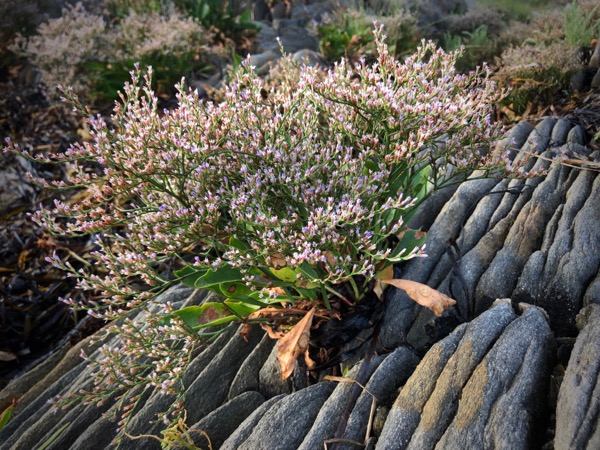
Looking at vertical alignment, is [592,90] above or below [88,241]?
above

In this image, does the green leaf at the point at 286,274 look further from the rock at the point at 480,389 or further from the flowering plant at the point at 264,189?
the rock at the point at 480,389

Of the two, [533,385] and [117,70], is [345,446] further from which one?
[117,70]

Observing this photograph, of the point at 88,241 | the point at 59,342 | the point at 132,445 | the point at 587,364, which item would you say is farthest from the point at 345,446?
the point at 88,241

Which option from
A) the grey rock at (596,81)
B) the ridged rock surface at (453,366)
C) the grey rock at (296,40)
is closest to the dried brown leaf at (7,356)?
the ridged rock surface at (453,366)

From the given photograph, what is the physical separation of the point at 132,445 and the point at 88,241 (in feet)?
10.3

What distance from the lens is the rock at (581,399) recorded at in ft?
7.29

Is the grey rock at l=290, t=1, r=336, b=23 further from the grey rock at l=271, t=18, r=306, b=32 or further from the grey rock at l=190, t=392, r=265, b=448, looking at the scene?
the grey rock at l=190, t=392, r=265, b=448

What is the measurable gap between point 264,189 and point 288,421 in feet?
4.38

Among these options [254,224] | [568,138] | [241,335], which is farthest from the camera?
[568,138]

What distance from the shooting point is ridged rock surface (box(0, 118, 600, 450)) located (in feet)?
8.32

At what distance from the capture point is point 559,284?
3.27m

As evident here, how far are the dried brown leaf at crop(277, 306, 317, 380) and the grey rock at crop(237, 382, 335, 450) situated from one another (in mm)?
188

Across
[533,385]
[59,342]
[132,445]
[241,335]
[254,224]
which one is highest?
[254,224]

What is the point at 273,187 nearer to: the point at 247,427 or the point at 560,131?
the point at 247,427
